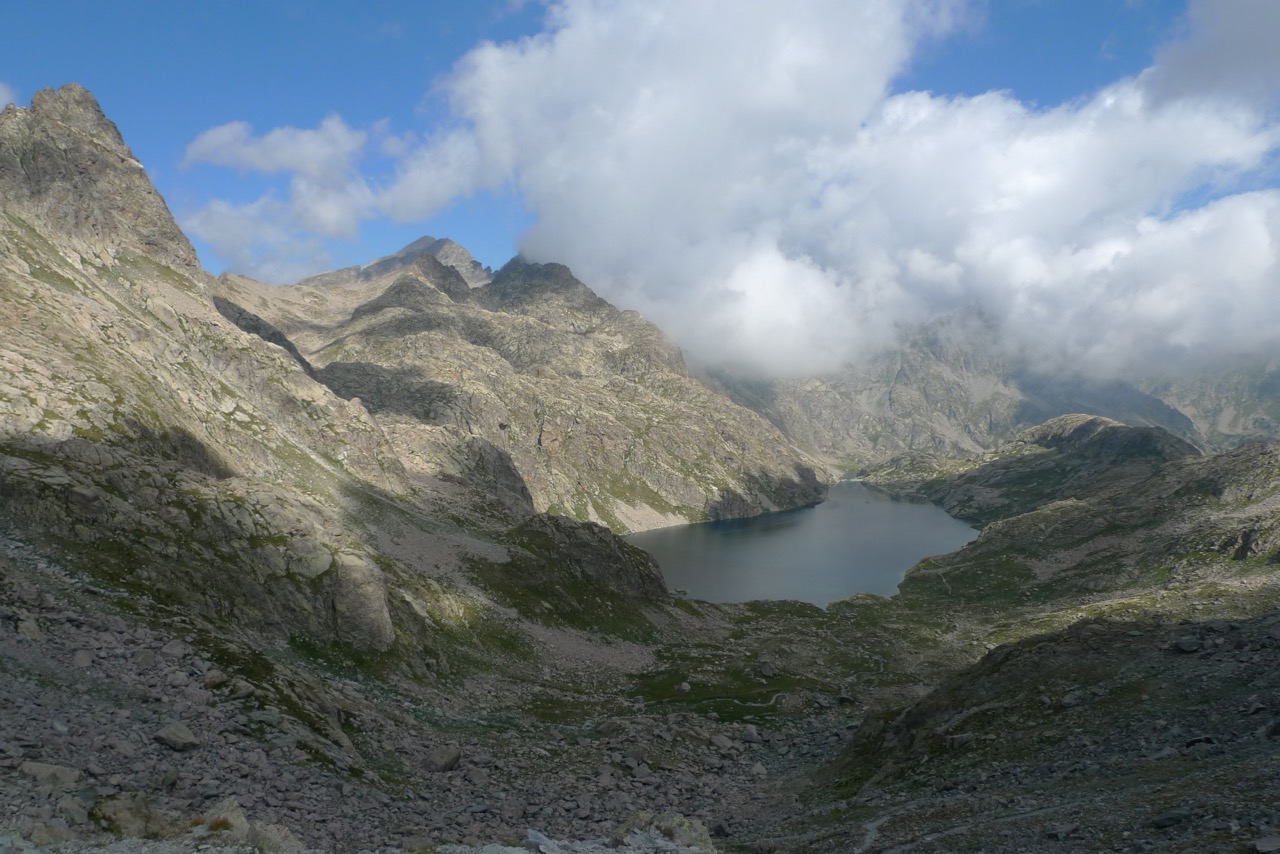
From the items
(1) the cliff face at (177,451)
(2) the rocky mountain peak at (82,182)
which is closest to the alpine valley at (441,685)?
(1) the cliff face at (177,451)

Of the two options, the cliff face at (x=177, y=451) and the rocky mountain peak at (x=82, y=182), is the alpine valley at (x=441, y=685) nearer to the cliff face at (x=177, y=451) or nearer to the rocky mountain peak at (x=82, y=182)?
the cliff face at (x=177, y=451)

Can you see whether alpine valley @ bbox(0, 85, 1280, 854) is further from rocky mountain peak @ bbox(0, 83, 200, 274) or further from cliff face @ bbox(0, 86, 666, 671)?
rocky mountain peak @ bbox(0, 83, 200, 274)

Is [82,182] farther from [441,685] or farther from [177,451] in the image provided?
[441,685]

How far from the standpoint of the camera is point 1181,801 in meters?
21.8

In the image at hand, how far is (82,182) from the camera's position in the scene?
139 m

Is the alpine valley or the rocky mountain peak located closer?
the alpine valley

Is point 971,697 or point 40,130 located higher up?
point 40,130

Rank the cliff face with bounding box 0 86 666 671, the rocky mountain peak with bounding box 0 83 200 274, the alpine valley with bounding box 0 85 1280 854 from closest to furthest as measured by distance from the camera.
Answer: the alpine valley with bounding box 0 85 1280 854, the cliff face with bounding box 0 86 666 671, the rocky mountain peak with bounding box 0 83 200 274

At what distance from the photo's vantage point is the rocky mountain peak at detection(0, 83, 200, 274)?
409 ft

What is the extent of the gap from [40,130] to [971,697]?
7711 inches

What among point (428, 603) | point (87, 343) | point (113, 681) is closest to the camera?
point (113, 681)

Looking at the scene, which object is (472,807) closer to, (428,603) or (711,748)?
(711,748)

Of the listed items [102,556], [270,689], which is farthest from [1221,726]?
[102,556]

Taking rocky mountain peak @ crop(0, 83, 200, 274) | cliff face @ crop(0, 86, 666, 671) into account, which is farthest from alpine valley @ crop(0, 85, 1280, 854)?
→ rocky mountain peak @ crop(0, 83, 200, 274)
